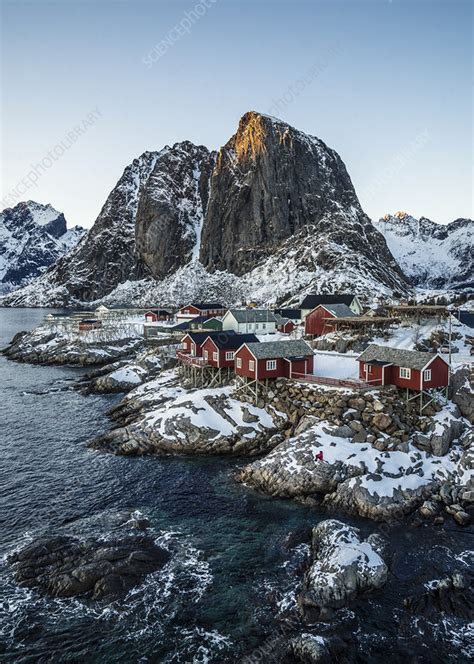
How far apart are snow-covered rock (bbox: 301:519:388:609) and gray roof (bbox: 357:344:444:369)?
1928cm

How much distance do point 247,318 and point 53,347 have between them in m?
43.8

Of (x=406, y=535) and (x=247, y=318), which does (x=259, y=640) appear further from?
(x=247, y=318)

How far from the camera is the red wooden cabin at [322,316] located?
2830 inches

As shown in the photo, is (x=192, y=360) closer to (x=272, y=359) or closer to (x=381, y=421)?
(x=272, y=359)

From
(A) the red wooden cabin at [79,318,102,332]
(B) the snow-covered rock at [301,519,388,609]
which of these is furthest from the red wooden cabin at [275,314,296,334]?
(B) the snow-covered rock at [301,519,388,609]

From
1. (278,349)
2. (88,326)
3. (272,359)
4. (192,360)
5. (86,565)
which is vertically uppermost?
(278,349)

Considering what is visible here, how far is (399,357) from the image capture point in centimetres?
4262

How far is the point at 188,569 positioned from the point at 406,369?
27.1m

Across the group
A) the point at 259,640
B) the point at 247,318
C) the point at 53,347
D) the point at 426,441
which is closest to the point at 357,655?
the point at 259,640

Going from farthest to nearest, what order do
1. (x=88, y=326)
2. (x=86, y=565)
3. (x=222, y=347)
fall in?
(x=88, y=326)
(x=222, y=347)
(x=86, y=565)

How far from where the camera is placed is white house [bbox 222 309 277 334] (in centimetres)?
8219

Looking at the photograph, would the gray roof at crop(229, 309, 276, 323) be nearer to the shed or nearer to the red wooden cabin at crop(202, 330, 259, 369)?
the shed

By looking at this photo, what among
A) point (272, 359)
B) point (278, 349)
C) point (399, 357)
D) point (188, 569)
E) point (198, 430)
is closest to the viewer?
point (188, 569)

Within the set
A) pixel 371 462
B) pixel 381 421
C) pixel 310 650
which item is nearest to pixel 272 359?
pixel 381 421
